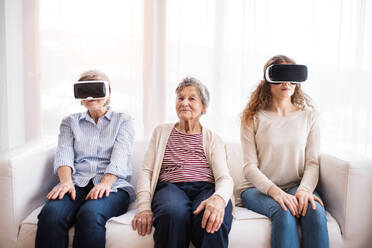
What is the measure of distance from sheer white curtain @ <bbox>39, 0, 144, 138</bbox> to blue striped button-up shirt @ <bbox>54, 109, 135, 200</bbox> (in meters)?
0.50

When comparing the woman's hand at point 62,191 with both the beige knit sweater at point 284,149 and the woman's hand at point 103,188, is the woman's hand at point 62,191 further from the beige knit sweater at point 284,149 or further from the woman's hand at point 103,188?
the beige knit sweater at point 284,149

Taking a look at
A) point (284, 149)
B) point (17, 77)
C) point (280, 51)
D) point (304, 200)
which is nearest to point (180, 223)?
point (304, 200)

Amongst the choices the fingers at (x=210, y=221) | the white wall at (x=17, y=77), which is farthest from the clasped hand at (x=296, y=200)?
the white wall at (x=17, y=77)

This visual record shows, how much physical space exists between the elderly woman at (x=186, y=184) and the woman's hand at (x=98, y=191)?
0.14 meters

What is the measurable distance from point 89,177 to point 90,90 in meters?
0.43

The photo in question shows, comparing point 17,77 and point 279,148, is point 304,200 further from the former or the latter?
point 17,77

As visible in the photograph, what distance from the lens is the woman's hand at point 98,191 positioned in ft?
4.39

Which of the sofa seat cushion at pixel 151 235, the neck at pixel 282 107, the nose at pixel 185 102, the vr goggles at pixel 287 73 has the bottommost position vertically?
the sofa seat cushion at pixel 151 235

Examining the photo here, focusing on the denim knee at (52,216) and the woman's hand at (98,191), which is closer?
the denim knee at (52,216)

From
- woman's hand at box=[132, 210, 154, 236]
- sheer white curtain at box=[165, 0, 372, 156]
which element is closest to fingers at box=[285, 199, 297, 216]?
woman's hand at box=[132, 210, 154, 236]

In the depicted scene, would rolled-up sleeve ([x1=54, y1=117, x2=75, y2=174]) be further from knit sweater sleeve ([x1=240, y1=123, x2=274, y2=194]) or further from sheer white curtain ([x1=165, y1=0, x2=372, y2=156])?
knit sweater sleeve ([x1=240, y1=123, x2=274, y2=194])

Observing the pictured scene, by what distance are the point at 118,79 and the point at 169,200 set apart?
108 cm

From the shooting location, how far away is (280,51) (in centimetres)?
199

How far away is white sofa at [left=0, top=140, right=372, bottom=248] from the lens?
1.24 metres
